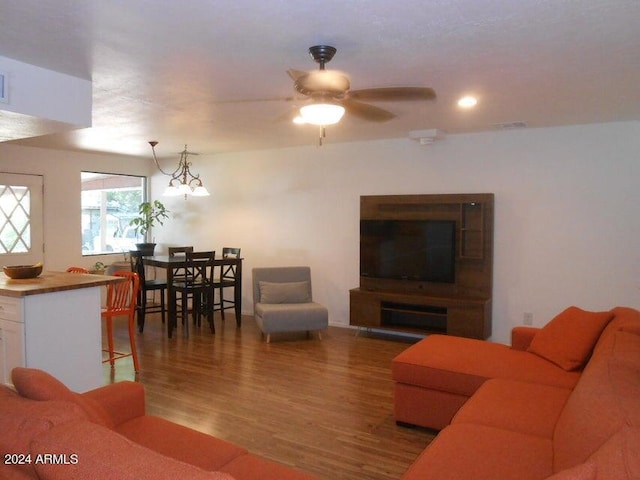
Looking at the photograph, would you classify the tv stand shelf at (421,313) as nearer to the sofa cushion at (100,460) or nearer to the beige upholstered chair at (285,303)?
the beige upholstered chair at (285,303)

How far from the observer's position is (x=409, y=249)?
5.59 metres

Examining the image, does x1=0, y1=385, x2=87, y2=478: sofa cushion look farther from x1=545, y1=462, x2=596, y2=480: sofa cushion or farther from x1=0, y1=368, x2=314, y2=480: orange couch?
A: x1=545, y1=462, x2=596, y2=480: sofa cushion

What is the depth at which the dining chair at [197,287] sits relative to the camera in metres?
5.84

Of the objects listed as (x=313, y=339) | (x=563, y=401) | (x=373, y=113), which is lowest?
(x=313, y=339)

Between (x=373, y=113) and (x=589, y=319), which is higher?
(x=373, y=113)

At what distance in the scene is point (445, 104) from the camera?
3969 mm

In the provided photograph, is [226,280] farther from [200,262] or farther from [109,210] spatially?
[109,210]

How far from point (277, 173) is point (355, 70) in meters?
3.79

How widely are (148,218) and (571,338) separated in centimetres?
640

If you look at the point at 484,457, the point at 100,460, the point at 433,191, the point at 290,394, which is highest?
the point at 433,191

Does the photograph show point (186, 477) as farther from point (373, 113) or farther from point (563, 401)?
point (373, 113)

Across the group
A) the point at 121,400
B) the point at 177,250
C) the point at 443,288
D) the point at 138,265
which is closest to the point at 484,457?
the point at 121,400

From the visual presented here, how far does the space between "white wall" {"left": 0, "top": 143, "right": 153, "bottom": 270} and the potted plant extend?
2.63 ft

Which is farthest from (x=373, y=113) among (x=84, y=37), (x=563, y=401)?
(x=563, y=401)
